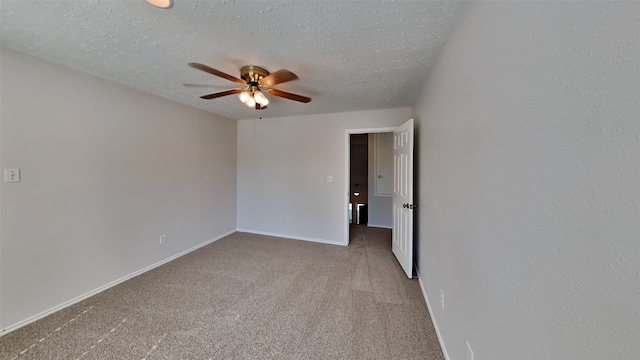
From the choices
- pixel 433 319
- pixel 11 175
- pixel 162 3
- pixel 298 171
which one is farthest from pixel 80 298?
pixel 433 319

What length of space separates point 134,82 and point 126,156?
863 millimetres

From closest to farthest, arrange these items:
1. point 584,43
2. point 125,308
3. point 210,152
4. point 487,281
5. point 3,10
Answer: point 584,43 < point 487,281 < point 3,10 < point 125,308 < point 210,152

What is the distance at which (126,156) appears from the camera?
8.31 feet

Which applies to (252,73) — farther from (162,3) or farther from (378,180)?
(378,180)

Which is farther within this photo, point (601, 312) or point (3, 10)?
point (3, 10)

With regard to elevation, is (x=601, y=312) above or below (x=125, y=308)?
above

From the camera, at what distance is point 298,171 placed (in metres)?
3.98

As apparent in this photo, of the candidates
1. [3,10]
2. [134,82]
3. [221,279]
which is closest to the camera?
[3,10]

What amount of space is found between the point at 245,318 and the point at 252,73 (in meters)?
2.25

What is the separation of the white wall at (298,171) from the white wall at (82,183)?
1.13 meters

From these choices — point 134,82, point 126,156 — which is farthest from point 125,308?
point 134,82

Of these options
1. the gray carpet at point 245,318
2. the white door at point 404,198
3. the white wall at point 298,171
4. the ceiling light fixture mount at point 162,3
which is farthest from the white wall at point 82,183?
the white door at point 404,198

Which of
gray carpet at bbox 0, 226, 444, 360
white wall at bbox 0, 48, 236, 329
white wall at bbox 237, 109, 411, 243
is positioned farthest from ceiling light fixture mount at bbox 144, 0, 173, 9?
white wall at bbox 237, 109, 411, 243

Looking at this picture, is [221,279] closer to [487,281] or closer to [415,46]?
[487,281]
